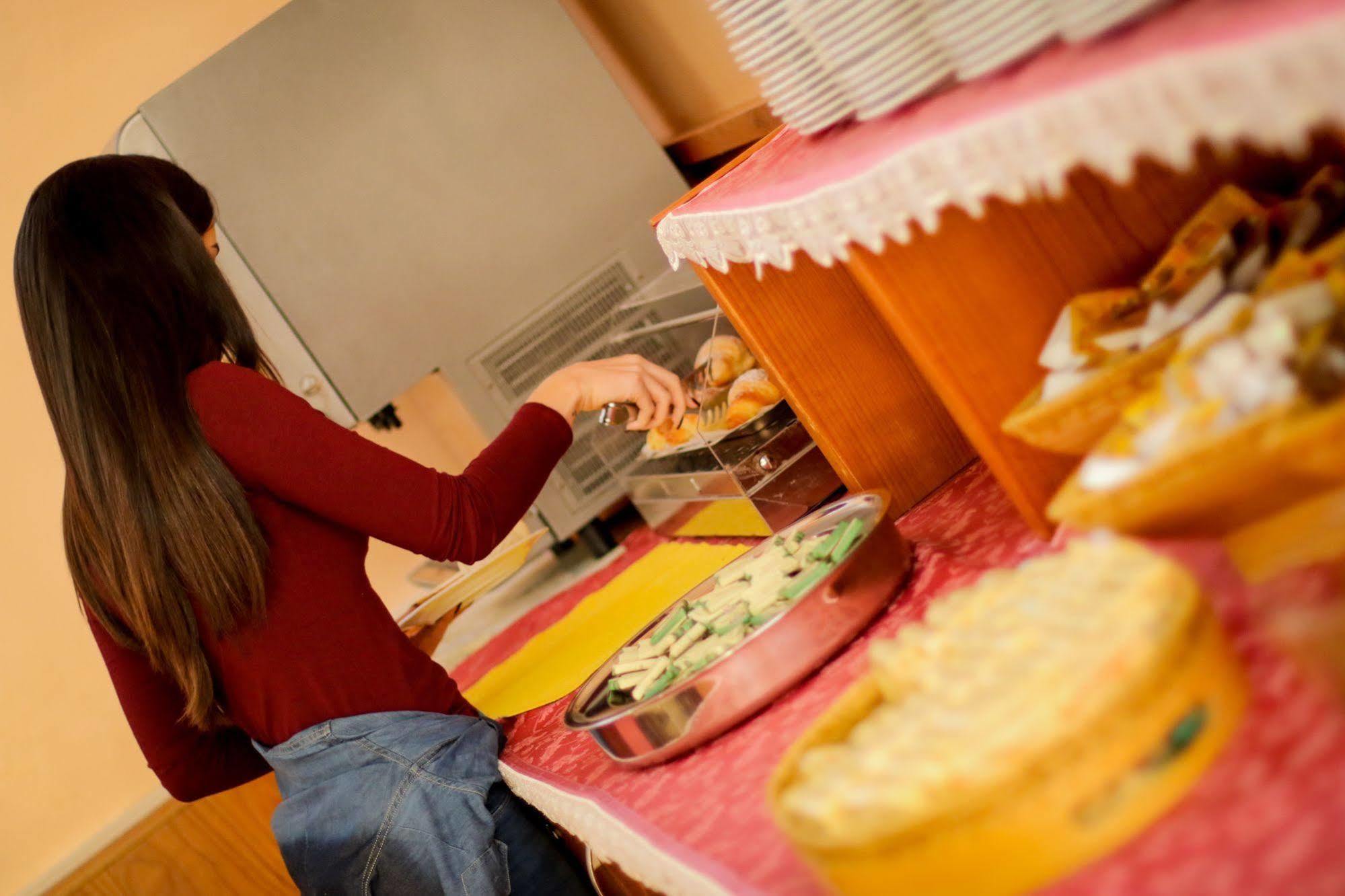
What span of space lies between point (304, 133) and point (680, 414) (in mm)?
1331

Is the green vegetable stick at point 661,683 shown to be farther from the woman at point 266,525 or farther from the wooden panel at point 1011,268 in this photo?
the wooden panel at point 1011,268

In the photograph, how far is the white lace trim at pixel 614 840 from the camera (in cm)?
104

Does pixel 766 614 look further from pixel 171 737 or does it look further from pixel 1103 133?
pixel 171 737

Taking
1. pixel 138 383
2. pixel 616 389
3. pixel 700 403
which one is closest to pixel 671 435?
pixel 700 403

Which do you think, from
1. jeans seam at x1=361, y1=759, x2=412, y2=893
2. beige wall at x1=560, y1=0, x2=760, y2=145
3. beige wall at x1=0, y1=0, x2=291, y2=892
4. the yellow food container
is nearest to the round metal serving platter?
jeans seam at x1=361, y1=759, x2=412, y2=893

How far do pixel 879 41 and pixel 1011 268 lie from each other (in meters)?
0.25

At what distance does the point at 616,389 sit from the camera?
1690 millimetres

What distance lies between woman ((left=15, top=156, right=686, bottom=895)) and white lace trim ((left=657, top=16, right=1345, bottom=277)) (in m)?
0.66

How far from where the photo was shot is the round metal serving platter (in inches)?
48.7

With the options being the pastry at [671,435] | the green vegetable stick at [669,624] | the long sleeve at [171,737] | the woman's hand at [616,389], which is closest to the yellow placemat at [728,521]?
the pastry at [671,435]

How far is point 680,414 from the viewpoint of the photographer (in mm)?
1717

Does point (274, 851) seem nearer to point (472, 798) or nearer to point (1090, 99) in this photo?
point (472, 798)

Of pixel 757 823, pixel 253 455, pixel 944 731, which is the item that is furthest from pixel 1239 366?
pixel 253 455

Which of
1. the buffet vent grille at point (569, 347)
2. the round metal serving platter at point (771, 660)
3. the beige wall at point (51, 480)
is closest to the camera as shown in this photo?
the round metal serving platter at point (771, 660)
